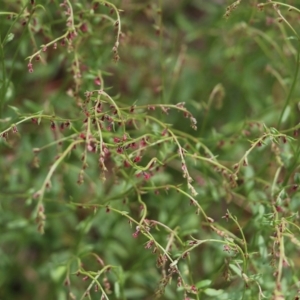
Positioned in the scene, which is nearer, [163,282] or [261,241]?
[163,282]

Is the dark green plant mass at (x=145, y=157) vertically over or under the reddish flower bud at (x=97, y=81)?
under

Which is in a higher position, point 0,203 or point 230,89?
point 230,89

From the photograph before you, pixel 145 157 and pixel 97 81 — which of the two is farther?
pixel 145 157

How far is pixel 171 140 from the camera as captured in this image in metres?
1.54

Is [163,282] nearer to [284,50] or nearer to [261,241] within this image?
[261,241]

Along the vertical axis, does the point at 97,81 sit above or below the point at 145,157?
above

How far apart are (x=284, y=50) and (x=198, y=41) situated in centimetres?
102

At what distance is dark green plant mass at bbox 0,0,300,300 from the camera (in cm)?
150

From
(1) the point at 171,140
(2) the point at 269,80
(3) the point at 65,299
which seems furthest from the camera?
(2) the point at 269,80

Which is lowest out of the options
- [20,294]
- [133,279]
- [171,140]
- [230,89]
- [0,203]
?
[20,294]

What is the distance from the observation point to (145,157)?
2160 mm

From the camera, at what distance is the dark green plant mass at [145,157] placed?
1.50m

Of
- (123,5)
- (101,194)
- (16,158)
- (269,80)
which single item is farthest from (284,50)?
(16,158)

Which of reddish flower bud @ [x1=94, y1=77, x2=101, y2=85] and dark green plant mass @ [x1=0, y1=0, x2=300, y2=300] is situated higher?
reddish flower bud @ [x1=94, y1=77, x2=101, y2=85]
